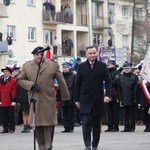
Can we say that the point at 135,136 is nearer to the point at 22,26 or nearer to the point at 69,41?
the point at 22,26

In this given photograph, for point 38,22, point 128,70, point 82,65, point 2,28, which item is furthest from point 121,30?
point 82,65

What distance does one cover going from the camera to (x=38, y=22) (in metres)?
58.5

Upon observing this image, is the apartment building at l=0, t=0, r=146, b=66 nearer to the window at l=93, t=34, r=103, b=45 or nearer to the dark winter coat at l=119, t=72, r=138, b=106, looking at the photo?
the window at l=93, t=34, r=103, b=45

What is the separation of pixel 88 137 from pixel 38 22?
146 ft

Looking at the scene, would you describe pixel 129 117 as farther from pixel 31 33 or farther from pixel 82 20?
pixel 82 20

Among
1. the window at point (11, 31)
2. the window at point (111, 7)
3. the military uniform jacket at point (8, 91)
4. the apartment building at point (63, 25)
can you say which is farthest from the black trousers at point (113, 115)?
the window at point (111, 7)

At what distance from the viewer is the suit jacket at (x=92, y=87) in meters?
14.5

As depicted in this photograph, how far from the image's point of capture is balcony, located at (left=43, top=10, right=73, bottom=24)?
5891cm

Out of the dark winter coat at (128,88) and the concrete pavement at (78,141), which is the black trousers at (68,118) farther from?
the dark winter coat at (128,88)

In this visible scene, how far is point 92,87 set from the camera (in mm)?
14461

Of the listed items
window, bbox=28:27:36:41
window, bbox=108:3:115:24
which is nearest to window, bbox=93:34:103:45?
window, bbox=108:3:115:24

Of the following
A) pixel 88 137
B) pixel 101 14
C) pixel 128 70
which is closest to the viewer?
pixel 88 137

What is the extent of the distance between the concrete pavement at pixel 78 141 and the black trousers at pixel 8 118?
0.56 m

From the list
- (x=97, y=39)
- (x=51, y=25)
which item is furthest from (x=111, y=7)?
(x=51, y=25)
